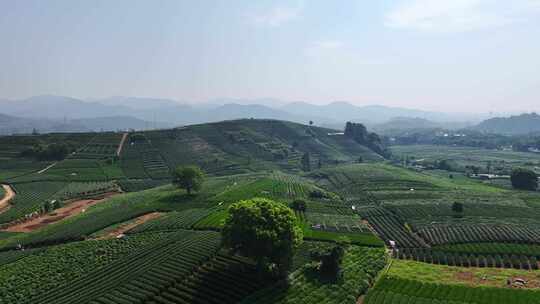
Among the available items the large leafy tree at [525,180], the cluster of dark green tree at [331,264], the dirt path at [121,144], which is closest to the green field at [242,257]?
the cluster of dark green tree at [331,264]

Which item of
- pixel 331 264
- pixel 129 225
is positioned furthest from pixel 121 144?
pixel 331 264

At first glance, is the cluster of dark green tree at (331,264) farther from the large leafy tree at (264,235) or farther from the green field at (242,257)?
the large leafy tree at (264,235)

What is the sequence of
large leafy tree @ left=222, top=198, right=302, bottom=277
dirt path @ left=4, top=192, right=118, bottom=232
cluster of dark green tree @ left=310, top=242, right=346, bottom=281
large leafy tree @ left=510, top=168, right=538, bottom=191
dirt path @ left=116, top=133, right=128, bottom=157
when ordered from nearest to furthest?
large leafy tree @ left=222, top=198, right=302, bottom=277 < cluster of dark green tree @ left=310, top=242, right=346, bottom=281 < dirt path @ left=4, top=192, right=118, bottom=232 < large leafy tree @ left=510, top=168, right=538, bottom=191 < dirt path @ left=116, top=133, right=128, bottom=157

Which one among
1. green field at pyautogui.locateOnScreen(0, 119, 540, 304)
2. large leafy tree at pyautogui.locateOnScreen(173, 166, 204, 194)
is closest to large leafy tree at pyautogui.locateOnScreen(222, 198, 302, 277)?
green field at pyautogui.locateOnScreen(0, 119, 540, 304)

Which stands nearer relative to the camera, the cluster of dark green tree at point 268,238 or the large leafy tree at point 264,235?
the large leafy tree at point 264,235

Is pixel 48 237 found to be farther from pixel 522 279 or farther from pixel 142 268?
pixel 522 279

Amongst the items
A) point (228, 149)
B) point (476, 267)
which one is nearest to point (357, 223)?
point (476, 267)

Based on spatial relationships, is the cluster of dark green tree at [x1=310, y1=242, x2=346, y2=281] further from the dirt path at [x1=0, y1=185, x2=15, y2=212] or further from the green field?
the dirt path at [x1=0, y1=185, x2=15, y2=212]
